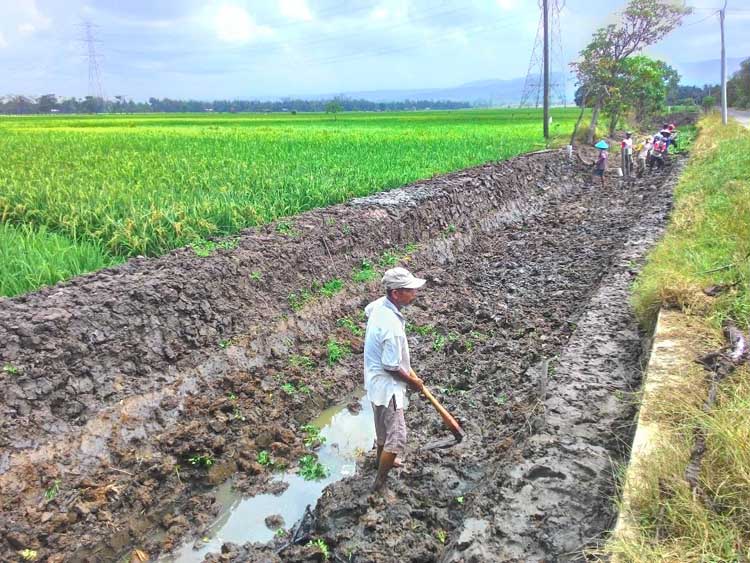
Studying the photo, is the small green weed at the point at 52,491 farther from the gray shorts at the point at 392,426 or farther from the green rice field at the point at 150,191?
the gray shorts at the point at 392,426

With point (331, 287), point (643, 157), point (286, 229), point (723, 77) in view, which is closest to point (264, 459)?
point (331, 287)

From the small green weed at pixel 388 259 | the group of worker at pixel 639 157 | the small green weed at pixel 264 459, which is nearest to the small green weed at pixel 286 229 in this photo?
the small green weed at pixel 388 259

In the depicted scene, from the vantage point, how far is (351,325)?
24.1ft

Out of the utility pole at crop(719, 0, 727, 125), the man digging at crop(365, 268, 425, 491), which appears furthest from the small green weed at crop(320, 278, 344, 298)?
the utility pole at crop(719, 0, 727, 125)

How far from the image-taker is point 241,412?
211 inches

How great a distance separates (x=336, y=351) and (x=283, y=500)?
2.31 meters

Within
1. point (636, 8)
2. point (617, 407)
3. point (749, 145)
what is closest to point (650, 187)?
point (749, 145)

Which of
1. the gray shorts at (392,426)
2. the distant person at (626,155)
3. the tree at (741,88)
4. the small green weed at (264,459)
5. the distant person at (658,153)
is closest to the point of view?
the gray shorts at (392,426)

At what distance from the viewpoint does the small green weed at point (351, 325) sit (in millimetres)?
7258

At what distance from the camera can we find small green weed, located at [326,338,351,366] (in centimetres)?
655

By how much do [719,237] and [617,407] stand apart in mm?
3692

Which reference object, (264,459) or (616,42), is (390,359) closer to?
(264,459)

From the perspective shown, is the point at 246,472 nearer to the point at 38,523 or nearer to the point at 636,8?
the point at 38,523

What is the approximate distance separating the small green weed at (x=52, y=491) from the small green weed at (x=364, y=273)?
4675 mm
